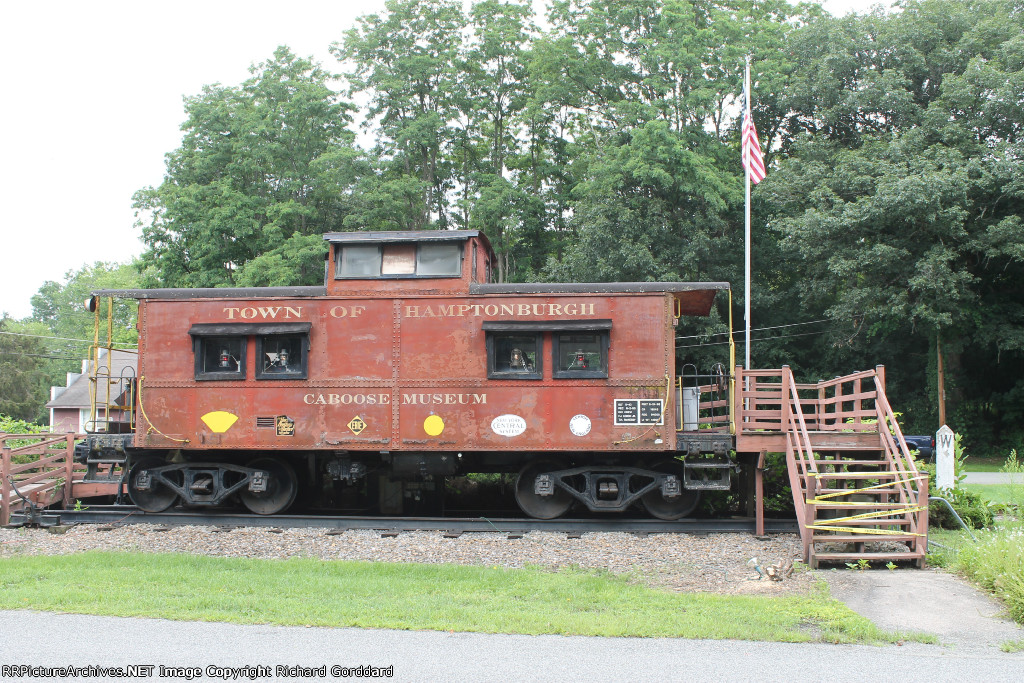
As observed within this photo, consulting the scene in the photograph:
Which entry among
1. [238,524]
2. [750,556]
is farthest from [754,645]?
[238,524]

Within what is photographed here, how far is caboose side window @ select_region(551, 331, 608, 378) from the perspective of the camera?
39.8ft

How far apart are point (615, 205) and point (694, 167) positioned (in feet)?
9.82

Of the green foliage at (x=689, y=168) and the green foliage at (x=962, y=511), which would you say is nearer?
the green foliage at (x=962, y=511)

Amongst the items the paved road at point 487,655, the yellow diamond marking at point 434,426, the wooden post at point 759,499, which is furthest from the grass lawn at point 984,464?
the paved road at point 487,655

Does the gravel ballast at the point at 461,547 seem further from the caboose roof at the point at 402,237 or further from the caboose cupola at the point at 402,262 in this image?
the caboose roof at the point at 402,237

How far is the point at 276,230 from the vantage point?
30625 mm

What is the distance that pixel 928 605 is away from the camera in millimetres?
7707

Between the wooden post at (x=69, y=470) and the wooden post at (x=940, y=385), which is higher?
the wooden post at (x=940, y=385)

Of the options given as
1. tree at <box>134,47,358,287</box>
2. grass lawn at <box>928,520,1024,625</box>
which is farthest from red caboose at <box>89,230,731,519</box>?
tree at <box>134,47,358,287</box>

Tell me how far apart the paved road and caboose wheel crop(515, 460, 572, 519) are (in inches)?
242

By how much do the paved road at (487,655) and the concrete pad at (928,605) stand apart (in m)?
0.48

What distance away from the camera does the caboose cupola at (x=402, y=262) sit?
41.1ft

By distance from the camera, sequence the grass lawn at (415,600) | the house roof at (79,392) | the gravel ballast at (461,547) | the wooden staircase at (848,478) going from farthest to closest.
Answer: the house roof at (79,392)
the gravel ballast at (461,547)
the wooden staircase at (848,478)
the grass lawn at (415,600)

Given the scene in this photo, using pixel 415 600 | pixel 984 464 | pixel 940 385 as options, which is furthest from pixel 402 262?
pixel 984 464
